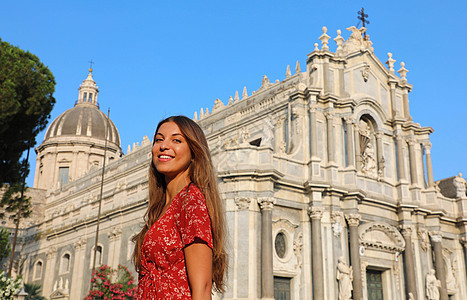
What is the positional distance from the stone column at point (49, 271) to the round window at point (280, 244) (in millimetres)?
19361

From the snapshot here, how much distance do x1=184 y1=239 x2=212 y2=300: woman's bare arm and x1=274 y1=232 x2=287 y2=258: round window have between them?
20.5 metres

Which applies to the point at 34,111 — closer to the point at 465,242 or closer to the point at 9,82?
the point at 9,82

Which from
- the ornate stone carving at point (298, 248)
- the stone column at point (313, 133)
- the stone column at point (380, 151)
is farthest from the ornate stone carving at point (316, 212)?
the stone column at point (380, 151)

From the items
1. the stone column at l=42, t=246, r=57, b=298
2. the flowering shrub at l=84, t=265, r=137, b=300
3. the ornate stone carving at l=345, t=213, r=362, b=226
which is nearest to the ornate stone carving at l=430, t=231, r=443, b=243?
the ornate stone carving at l=345, t=213, r=362, b=226

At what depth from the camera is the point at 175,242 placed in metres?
2.85

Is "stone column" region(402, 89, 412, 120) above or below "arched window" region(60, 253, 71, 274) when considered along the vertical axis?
above

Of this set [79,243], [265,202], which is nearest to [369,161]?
[265,202]

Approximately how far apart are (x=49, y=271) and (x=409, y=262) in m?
24.1

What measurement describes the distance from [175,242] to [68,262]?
34836mm

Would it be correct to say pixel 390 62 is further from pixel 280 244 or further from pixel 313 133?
pixel 280 244

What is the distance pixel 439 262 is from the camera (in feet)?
92.1

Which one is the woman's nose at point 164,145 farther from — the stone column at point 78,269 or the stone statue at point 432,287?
the stone column at point 78,269

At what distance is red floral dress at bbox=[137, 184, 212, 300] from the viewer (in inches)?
108

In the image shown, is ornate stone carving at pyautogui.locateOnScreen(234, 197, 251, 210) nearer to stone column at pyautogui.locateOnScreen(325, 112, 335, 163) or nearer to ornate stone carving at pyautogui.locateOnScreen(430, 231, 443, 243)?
stone column at pyautogui.locateOnScreen(325, 112, 335, 163)
